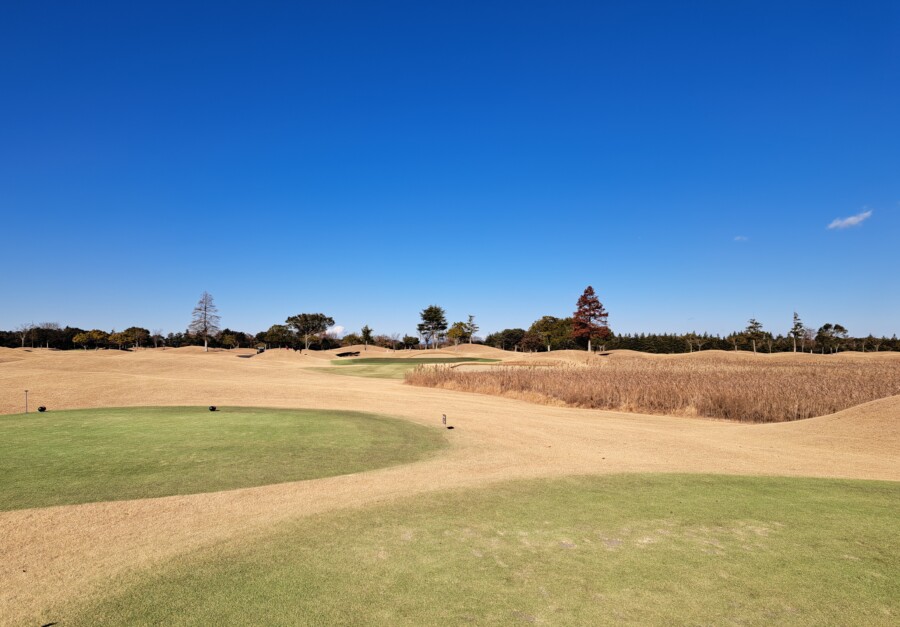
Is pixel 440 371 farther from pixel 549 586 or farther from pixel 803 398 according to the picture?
pixel 549 586

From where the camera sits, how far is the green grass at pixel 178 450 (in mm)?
6344

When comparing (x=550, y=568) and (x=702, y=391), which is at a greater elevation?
(x=702, y=391)

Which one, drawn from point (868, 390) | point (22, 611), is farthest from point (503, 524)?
point (868, 390)

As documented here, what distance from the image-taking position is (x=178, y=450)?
829 centimetres

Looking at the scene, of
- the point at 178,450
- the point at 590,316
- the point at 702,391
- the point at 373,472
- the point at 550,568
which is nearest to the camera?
the point at 550,568

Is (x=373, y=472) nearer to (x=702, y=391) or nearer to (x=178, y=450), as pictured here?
(x=178, y=450)

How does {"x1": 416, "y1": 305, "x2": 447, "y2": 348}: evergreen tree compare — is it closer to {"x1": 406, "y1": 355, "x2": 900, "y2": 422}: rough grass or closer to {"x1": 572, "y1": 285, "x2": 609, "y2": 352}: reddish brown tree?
{"x1": 572, "y1": 285, "x2": 609, "y2": 352}: reddish brown tree

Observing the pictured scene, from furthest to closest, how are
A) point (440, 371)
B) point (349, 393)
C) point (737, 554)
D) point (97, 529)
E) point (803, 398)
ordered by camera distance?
point (440, 371) < point (349, 393) < point (803, 398) < point (97, 529) < point (737, 554)

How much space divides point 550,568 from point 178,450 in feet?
22.8

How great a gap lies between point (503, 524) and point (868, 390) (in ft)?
52.9

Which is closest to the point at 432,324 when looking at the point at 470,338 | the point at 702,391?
the point at 470,338

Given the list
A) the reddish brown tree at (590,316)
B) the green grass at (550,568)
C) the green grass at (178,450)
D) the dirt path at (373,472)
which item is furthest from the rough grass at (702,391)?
the reddish brown tree at (590,316)

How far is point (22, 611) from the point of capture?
329cm

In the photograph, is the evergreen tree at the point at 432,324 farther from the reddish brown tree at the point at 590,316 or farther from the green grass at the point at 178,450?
the green grass at the point at 178,450
